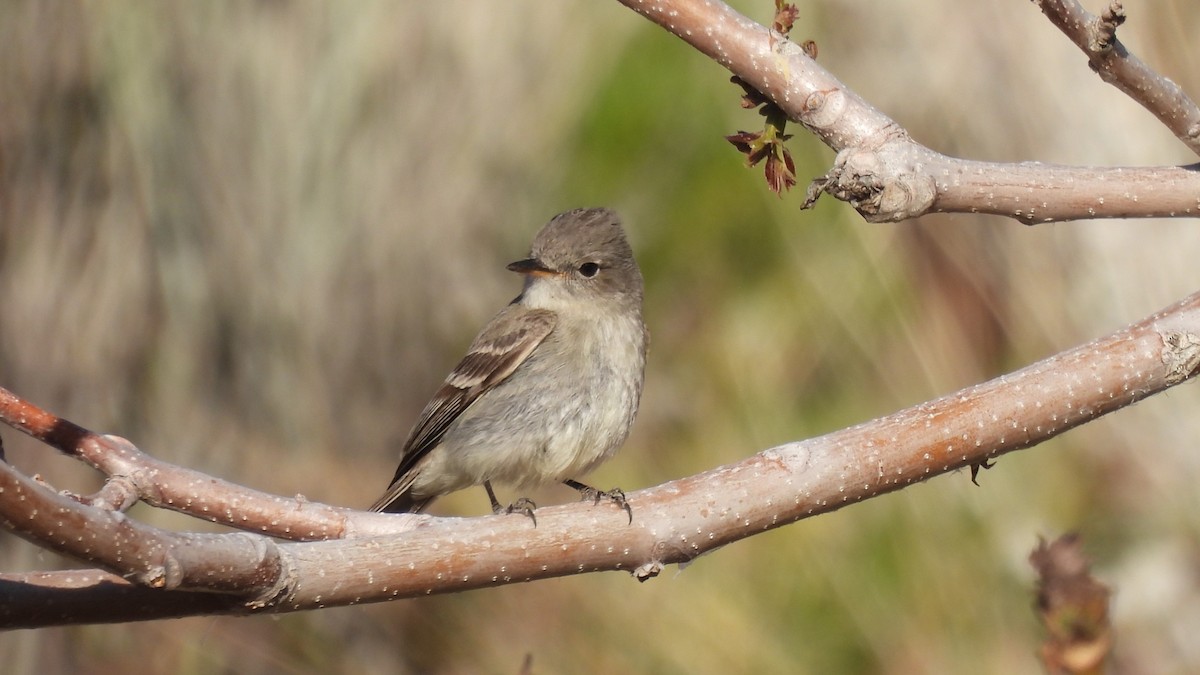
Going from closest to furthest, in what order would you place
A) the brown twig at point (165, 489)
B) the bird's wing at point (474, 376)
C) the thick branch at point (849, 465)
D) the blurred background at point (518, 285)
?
1. the brown twig at point (165, 489)
2. the thick branch at point (849, 465)
3. the bird's wing at point (474, 376)
4. the blurred background at point (518, 285)

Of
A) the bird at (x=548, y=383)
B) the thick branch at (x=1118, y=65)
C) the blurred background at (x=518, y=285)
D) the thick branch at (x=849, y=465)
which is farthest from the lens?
the blurred background at (x=518, y=285)

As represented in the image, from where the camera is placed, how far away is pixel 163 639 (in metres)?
5.09

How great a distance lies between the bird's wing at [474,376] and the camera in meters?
3.86

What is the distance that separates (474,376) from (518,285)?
86.7 inches

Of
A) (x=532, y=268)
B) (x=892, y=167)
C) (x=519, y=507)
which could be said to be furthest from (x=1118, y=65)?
(x=532, y=268)

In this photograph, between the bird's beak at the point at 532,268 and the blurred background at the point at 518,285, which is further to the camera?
the blurred background at the point at 518,285

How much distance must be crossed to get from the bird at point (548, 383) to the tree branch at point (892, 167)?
1.58 metres

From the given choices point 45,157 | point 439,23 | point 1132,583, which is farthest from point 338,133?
point 1132,583

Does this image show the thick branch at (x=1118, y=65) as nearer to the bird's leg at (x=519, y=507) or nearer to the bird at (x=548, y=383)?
the bird's leg at (x=519, y=507)

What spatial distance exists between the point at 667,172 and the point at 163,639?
9.64 ft

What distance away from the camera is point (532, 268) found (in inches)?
156

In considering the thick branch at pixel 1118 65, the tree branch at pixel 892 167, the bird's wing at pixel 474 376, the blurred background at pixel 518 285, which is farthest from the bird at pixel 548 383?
the thick branch at pixel 1118 65

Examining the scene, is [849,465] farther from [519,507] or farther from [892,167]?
[519,507]

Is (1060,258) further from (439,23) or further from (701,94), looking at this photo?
(439,23)
